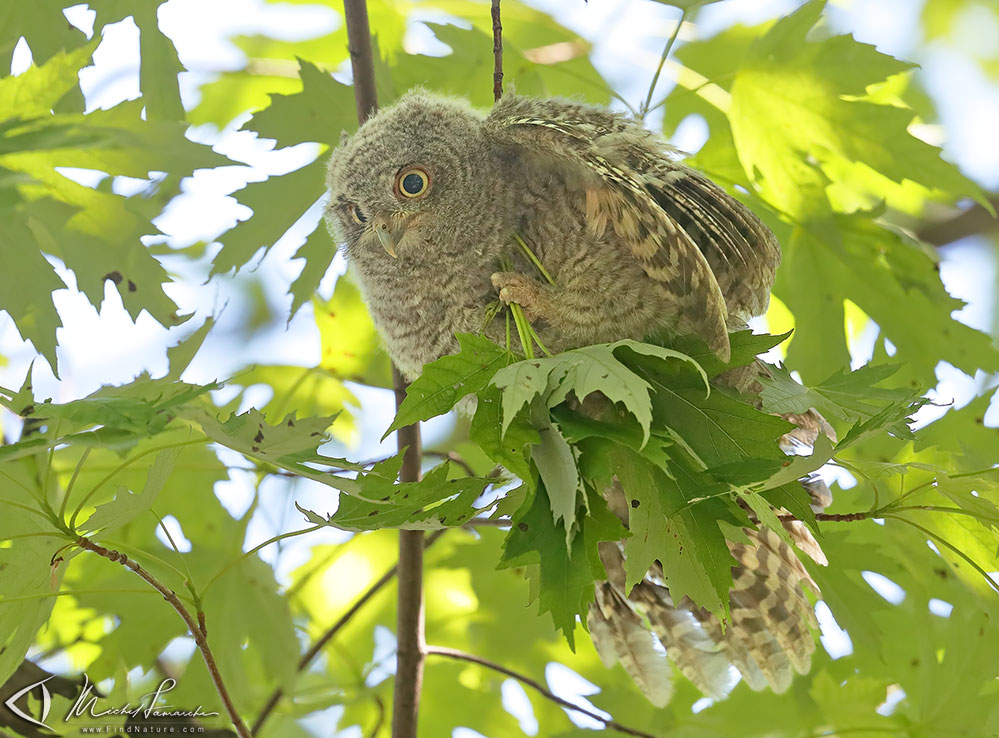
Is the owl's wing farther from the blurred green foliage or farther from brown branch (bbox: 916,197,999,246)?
brown branch (bbox: 916,197,999,246)

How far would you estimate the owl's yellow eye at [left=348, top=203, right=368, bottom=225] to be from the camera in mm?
1604

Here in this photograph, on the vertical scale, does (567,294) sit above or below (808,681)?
above

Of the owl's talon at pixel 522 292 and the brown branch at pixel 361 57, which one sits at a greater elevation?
the brown branch at pixel 361 57

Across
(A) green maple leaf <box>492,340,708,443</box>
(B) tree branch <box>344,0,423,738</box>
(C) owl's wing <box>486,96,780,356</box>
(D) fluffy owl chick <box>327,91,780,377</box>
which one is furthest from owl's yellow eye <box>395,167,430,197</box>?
(A) green maple leaf <box>492,340,708,443</box>

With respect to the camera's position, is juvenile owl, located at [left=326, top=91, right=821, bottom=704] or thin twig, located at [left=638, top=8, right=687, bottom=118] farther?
thin twig, located at [left=638, top=8, right=687, bottom=118]

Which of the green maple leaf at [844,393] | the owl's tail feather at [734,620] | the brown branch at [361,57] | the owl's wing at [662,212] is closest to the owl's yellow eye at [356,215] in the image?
the brown branch at [361,57]

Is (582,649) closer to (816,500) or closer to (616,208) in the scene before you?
(816,500)

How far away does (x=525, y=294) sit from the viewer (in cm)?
138

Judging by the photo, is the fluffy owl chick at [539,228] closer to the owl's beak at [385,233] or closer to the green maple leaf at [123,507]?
the owl's beak at [385,233]

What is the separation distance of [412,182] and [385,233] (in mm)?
101

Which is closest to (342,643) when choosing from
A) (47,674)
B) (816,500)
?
(47,674)

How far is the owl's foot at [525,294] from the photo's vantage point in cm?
138

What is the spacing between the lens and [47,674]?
1821 mm

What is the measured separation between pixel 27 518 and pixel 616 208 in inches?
37.3
